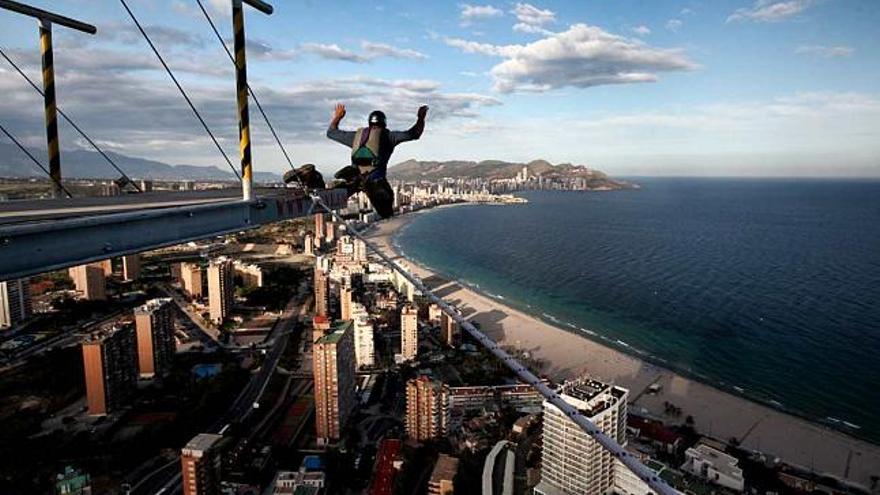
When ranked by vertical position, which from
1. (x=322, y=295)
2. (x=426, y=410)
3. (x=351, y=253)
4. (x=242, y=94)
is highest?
(x=242, y=94)

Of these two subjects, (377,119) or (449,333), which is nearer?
(377,119)

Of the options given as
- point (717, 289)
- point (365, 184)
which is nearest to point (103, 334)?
point (365, 184)

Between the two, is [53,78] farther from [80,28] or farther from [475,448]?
[475,448]

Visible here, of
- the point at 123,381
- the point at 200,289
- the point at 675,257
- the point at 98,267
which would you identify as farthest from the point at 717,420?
the point at 98,267

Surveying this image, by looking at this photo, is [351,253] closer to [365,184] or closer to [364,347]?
[364,347]

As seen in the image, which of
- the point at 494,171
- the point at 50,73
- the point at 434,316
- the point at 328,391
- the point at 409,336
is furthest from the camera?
the point at 494,171

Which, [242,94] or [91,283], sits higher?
[242,94]

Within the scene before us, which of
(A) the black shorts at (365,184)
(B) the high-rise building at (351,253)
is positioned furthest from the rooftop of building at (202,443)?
(B) the high-rise building at (351,253)
